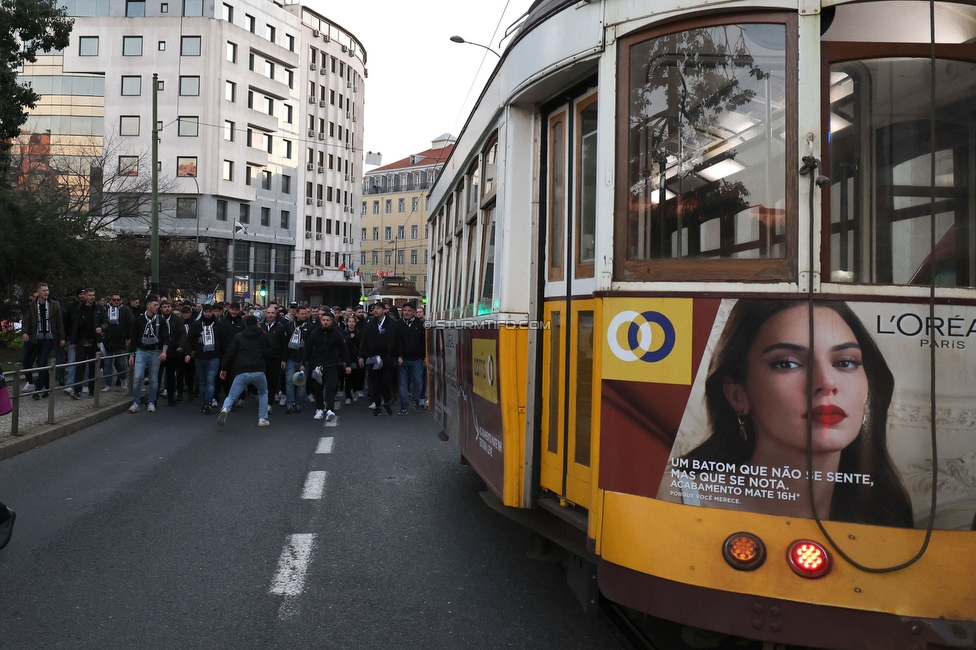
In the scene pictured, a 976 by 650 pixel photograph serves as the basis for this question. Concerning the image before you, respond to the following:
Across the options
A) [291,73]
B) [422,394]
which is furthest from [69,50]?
[422,394]

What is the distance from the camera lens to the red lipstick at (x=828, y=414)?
3.31 m

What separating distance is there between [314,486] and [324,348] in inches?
246

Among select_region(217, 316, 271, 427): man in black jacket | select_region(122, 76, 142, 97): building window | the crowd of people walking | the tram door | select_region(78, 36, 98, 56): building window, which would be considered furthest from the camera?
select_region(78, 36, 98, 56): building window

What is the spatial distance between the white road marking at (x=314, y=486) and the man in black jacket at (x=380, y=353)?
5.94 m

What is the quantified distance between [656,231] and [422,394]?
41.4ft

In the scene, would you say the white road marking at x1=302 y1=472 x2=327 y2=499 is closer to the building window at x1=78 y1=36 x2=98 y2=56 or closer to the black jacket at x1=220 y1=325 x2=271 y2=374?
the black jacket at x1=220 y1=325 x2=271 y2=374

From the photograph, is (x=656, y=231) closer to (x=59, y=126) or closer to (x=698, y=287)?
(x=698, y=287)

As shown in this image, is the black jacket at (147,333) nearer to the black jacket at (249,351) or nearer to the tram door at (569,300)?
the black jacket at (249,351)

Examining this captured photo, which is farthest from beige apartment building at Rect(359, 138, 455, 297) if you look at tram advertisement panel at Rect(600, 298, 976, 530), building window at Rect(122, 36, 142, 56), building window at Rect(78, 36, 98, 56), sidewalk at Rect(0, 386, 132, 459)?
tram advertisement panel at Rect(600, 298, 976, 530)

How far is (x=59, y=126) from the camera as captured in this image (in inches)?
2185

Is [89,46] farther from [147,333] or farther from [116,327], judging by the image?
[147,333]

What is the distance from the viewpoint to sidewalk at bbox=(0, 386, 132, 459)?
10.7 meters

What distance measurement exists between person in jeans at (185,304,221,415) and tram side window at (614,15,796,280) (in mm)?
12644

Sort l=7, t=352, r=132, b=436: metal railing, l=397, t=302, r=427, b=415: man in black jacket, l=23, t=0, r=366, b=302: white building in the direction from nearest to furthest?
l=7, t=352, r=132, b=436: metal railing, l=397, t=302, r=427, b=415: man in black jacket, l=23, t=0, r=366, b=302: white building
